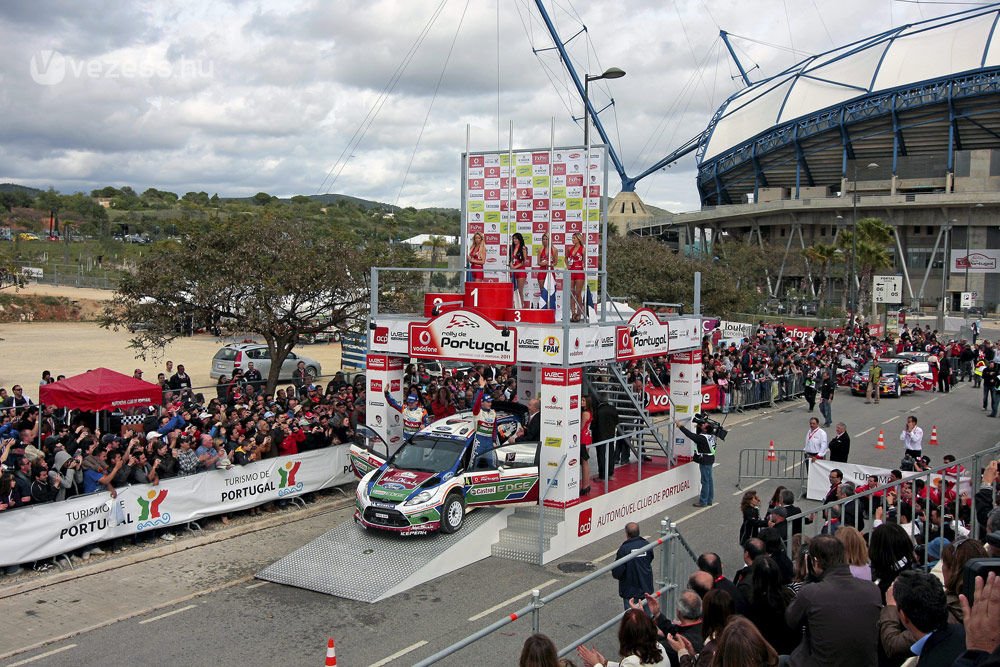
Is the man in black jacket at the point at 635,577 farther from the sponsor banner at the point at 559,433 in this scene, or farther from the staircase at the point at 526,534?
the sponsor banner at the point at 559,433

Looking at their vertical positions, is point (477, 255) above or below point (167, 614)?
above

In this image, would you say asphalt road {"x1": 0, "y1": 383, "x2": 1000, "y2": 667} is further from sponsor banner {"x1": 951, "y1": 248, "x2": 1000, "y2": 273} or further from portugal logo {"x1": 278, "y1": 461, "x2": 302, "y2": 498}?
sponsor banner {"x1": 951, "y1": 248, "x2": 1000, "y2": 273}

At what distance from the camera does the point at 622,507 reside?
16.7 meters

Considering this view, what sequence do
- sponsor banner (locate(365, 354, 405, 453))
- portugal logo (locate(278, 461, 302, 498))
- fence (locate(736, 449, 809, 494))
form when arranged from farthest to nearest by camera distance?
fence (locate(736, 449, 809, 494)) < sponsor banner (locate(365, 354, 405, 453)) < portugal logo (locate(278, 461, 302, 498))

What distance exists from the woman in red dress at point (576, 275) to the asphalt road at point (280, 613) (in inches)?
184

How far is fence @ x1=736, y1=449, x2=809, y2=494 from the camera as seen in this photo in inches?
771

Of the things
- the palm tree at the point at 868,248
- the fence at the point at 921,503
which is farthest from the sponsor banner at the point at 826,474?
the palm tree at the point at 868,248

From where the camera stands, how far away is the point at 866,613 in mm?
6145

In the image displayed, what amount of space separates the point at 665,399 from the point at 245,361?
610 inches

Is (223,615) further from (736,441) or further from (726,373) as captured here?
(726,373)

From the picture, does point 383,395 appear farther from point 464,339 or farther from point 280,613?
point 280,613

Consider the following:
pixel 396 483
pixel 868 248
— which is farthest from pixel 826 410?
pixel 868 248

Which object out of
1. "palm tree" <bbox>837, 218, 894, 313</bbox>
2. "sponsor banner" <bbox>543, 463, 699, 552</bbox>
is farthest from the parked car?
"palm tree" <bbox>837, 218, 894, 313</bbox>

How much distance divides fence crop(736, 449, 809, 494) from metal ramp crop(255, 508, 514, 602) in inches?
319
